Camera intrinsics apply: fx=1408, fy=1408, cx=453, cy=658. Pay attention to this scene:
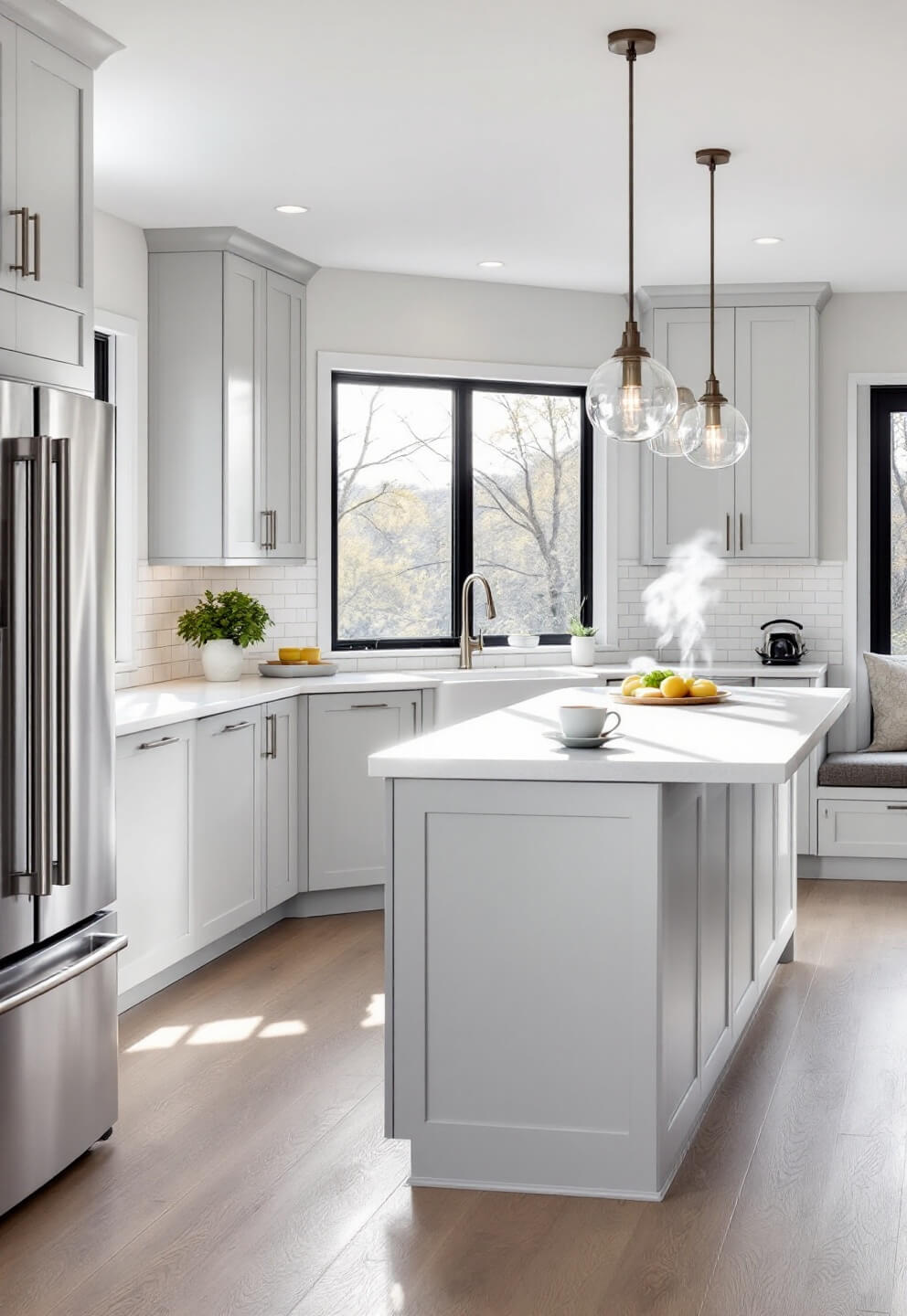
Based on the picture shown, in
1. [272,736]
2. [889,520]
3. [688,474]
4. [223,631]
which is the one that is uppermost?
[688,474]

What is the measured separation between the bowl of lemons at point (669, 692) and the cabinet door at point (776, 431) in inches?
89.0

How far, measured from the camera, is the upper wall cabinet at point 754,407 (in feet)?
21.3

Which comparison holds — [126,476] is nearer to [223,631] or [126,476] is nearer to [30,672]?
[223,631]

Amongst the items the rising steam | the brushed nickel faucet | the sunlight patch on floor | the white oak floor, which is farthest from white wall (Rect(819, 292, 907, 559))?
the sunlight patch on floor

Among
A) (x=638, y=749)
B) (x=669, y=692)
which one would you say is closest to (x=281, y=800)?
(x=669, y=692)

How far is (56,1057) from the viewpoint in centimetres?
304

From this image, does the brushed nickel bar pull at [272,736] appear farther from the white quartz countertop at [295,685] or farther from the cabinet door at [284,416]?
the cabinet door at [284,416]

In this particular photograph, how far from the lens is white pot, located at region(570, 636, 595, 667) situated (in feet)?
21.2

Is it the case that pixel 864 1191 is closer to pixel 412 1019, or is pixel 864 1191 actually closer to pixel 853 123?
pixel 412 1019

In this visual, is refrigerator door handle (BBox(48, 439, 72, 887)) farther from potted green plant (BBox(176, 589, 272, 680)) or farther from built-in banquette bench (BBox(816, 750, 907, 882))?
built-in banquette bench (BBox(816, 750, 907, 882))

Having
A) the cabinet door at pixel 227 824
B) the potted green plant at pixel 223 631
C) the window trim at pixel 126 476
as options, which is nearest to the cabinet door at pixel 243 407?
the potted green plant at pixel 223 631

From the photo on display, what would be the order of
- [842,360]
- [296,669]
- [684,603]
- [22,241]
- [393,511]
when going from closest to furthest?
[22,241] → [296,669] → [393,511] → [842,360] → [684,603]

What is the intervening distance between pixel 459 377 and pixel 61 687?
12.3 ft

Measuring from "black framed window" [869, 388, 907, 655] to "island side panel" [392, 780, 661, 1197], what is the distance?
427 cm
